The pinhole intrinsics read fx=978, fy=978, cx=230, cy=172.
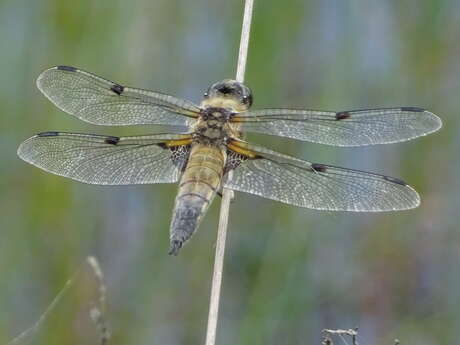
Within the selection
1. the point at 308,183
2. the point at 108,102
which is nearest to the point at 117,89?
the point at 108,102

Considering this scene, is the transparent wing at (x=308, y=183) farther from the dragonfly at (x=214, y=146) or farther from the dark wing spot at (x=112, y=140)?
the dark wing spot at (x=112, y=140)

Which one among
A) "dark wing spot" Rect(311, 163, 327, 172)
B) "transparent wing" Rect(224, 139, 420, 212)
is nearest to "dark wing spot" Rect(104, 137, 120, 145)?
"transparent wing" Rect(224, 139, 420, 212)

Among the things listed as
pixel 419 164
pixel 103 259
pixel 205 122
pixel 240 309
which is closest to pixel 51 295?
pixel 103 259

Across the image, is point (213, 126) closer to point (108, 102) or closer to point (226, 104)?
point (226, 104)

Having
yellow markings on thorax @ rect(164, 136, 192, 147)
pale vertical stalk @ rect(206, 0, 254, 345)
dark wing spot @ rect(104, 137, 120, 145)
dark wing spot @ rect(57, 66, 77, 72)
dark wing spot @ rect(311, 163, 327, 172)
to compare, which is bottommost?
pale vertical stalk @ rect(206, 0, 254, 345)

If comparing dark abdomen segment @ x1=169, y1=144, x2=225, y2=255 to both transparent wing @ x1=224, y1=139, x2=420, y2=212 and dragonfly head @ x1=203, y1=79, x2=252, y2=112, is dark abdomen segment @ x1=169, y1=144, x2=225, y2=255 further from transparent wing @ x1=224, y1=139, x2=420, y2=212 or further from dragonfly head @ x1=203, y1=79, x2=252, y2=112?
dragonfly head @ x1=203, y1=79, x2=252, y2=112

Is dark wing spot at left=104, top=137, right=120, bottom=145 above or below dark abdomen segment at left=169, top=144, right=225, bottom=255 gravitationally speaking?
above

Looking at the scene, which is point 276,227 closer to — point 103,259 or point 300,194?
point 103,259
